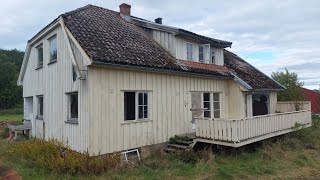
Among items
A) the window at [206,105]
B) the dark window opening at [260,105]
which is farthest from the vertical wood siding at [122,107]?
the dark window opening at [260,105]

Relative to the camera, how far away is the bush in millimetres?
10188

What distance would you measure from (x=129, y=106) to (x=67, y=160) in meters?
3.54

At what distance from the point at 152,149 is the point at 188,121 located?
2760 mm

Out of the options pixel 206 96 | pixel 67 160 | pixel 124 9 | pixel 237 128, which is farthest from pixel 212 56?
pixel 67 160

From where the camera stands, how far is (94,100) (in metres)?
11.4

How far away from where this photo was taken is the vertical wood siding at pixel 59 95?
1181 centimetres

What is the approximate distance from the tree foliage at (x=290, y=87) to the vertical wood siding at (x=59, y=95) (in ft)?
59.4

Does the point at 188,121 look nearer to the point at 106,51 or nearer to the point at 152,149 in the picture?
the point at 152,149

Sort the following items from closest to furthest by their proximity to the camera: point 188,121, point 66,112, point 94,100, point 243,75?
point 94,100 < point 66,112 < point 188,121 < point 243,75

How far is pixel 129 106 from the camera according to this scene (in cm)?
1275

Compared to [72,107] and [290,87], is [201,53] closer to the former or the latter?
[72,107]

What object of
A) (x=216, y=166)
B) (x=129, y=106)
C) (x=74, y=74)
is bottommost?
(x=216, y=166)

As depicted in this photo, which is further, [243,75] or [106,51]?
[243,75]

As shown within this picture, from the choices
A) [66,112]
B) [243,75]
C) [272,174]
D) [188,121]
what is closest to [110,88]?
[66,112]
